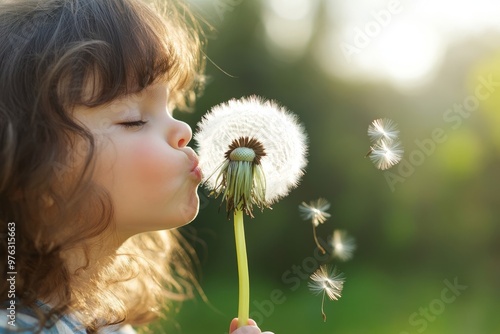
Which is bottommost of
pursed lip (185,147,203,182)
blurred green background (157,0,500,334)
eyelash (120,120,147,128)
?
pursed lip (185,147,203,182)

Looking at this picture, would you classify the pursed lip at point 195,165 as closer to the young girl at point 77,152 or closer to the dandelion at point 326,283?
the young girl at point 77,152

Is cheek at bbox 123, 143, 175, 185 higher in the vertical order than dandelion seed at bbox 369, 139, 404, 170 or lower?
lower

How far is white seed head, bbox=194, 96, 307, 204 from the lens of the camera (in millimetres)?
1639

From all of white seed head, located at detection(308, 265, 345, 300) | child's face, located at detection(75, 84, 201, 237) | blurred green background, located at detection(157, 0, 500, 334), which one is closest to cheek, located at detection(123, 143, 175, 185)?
child's face, located at detection(75, 84, 201, 237)

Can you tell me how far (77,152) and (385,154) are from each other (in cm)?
70

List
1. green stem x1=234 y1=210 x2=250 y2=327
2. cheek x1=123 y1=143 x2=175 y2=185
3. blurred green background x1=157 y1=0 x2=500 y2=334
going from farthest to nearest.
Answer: blurred green background x1=157 y1=0 x2=500 y2=334, cheek x1=123 y1=143 x2=175 y2=185, green stem x1=234 y1=210 x2=250 y2=327

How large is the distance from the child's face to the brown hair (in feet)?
0.09

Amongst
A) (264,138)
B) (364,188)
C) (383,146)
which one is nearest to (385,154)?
(383,146)

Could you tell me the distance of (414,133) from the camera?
4988mm

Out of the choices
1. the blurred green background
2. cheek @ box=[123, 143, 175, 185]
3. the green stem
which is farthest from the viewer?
the blurred green background

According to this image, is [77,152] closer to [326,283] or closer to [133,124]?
[133,124]

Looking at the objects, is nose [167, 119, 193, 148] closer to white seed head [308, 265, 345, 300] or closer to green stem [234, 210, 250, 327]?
green stem [234, 210, 250, 327]

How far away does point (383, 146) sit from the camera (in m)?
1.72

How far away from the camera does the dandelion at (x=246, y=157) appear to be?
1.55 meters
